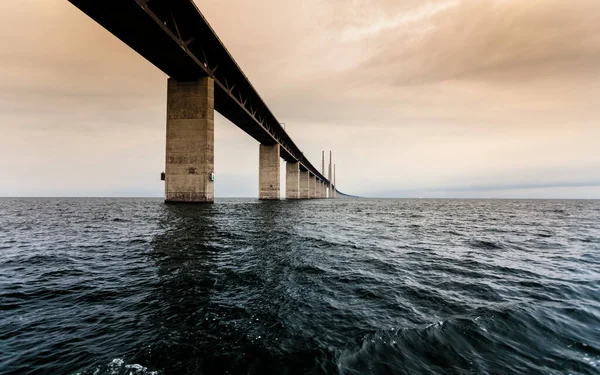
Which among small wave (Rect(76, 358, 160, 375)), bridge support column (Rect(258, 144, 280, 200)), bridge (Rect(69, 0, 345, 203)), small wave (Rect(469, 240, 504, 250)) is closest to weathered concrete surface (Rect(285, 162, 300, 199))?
bridge support column (Rect(258, 144, 280, 200))

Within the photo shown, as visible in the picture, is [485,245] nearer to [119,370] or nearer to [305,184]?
[119,370]

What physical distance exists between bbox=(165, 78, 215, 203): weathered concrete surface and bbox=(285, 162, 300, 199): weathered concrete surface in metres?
51.1

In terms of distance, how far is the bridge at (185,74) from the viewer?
1886 cm

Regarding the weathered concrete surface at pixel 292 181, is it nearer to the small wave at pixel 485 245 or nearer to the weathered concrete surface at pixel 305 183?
the weathered concrete surface at pixel 305 183

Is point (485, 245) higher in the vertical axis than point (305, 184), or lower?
lower

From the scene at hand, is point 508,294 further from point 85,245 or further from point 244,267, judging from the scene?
point 85,245

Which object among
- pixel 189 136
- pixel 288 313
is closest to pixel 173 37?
pixel 189 136

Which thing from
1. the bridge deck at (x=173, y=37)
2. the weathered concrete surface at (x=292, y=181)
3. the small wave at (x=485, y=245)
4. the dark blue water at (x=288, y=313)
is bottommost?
the small wave at (x=485, y=245)

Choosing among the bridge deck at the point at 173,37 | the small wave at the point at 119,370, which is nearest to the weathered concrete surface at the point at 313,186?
the bridge deck at the point at 173,37

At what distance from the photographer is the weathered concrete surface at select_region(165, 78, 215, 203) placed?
91.8 ft

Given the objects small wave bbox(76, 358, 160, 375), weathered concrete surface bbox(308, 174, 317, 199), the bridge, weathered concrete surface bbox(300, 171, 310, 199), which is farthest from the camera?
weathered concrete surface bbox(308, 174, 317, 199)

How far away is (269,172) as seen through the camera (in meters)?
59.3

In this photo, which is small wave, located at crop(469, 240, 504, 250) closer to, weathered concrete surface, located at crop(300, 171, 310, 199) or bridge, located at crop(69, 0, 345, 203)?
bridge, located at crop(69, 0, 345, 203)

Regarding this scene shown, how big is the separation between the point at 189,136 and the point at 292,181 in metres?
53.6
